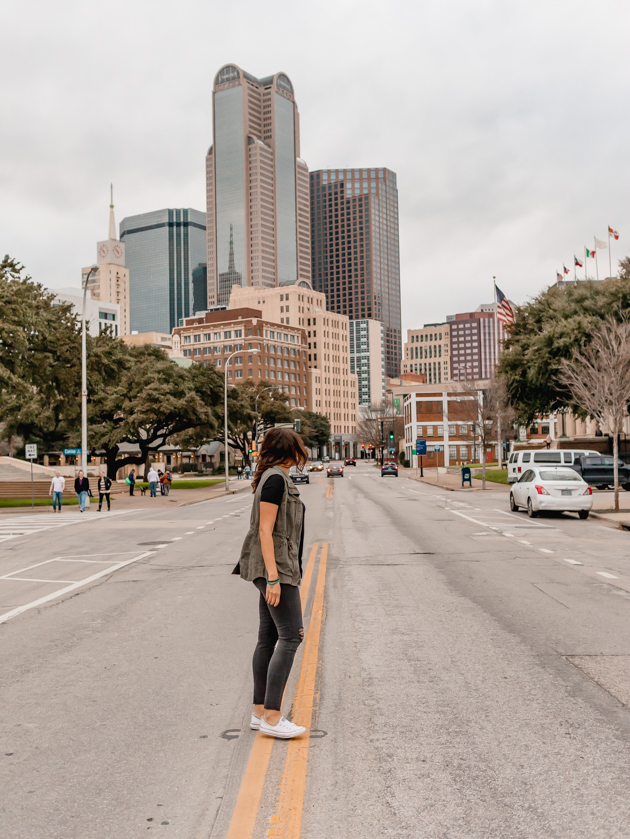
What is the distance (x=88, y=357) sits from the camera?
125ft

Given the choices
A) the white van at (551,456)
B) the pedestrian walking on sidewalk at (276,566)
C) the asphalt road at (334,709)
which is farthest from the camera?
the white van at (551,456)

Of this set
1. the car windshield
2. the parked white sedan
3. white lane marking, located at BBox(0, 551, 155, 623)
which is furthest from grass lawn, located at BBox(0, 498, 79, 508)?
the car windshield

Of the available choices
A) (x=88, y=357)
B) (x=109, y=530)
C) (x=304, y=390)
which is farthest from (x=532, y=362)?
(x=304, y=390)

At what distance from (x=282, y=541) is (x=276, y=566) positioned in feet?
0.55

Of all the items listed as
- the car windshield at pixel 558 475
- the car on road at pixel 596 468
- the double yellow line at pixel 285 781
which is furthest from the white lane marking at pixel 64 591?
the car on road at pixel 596 468

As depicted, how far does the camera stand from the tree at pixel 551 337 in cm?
3941

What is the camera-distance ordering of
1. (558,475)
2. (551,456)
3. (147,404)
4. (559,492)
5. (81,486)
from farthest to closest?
(147,404), (551,456), (81,486), (558,475), (559,492)

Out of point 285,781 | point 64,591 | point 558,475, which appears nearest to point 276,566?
point 285,781

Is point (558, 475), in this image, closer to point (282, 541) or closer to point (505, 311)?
point (282, 541)

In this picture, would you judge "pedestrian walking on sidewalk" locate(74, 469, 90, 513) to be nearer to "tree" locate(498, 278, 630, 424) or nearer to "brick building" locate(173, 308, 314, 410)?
"tree" locate(498, 278, 630, 424)

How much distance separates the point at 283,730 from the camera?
5004 mm

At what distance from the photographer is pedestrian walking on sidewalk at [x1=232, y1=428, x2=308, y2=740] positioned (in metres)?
4.98

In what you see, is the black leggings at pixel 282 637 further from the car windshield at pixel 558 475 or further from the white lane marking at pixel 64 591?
the car windshield at pixel 558 475

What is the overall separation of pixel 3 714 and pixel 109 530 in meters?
17.3
